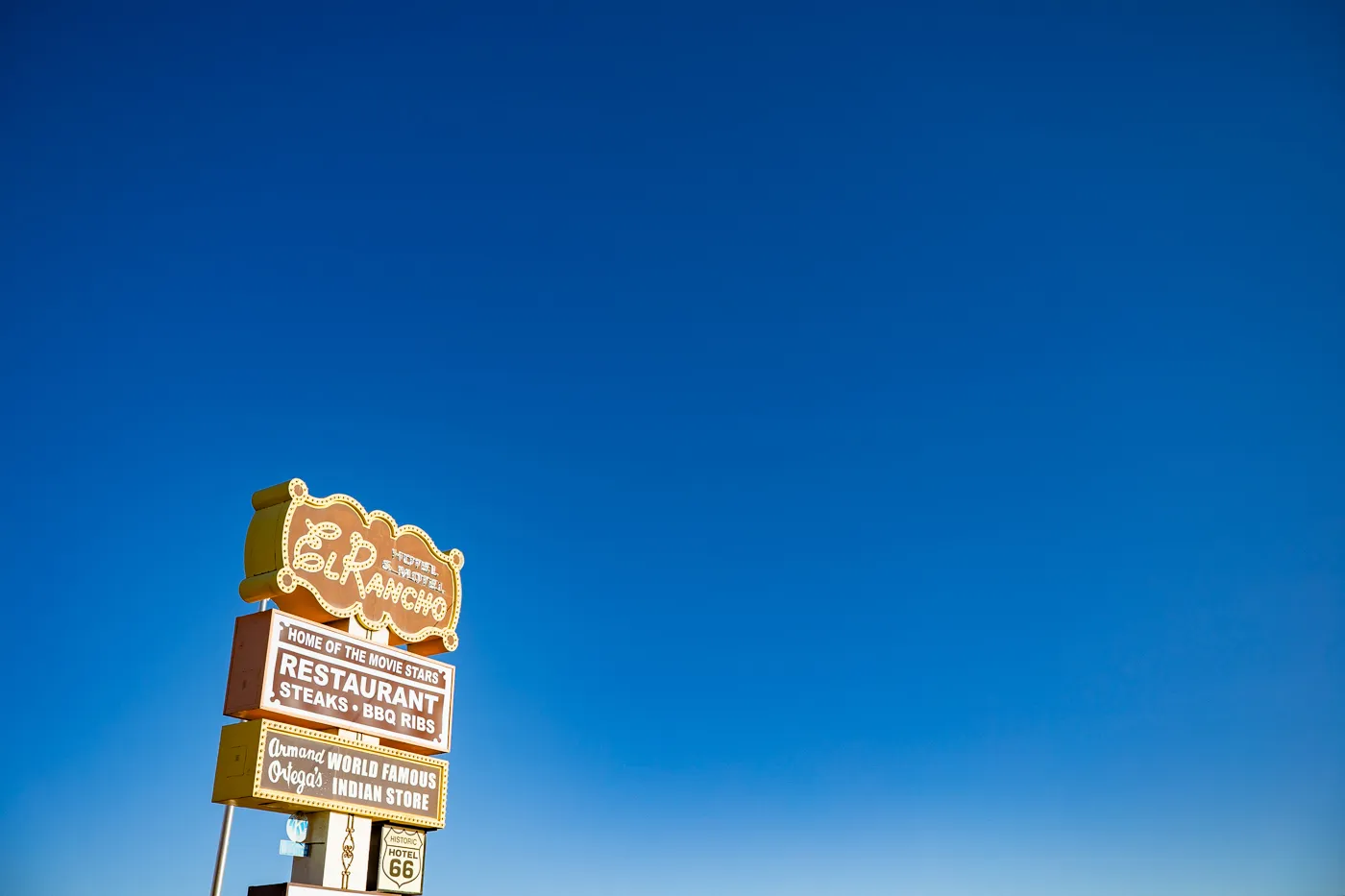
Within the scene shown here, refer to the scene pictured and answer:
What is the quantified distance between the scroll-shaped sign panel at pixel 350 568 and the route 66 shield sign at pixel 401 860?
381 cm

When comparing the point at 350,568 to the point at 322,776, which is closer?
the point at 322,776

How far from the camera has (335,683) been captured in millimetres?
18391

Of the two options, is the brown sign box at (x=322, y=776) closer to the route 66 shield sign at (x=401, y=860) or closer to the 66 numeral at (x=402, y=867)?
the route 66 shield sign at (x=401, y=860)

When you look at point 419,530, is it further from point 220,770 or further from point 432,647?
point 220,770

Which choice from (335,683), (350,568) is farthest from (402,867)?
(350,568)

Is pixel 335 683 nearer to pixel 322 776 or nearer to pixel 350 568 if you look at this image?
pixel 322 776

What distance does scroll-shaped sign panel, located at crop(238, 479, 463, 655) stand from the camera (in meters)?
18.1

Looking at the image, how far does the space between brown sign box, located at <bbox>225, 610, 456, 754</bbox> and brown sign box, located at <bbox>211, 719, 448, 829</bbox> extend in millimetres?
334

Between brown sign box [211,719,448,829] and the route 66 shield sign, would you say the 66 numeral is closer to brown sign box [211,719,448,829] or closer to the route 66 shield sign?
the route 66 shield sign

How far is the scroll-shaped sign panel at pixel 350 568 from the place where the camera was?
18.1 metres

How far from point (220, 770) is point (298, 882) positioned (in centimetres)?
259

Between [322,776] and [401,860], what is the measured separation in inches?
106

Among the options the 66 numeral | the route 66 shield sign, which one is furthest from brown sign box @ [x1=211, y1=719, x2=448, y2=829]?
the 66 numeral

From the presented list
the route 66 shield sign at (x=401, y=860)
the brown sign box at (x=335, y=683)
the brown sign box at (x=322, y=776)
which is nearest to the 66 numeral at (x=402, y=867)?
the route 66 shield sign at (x=401, y=860)
